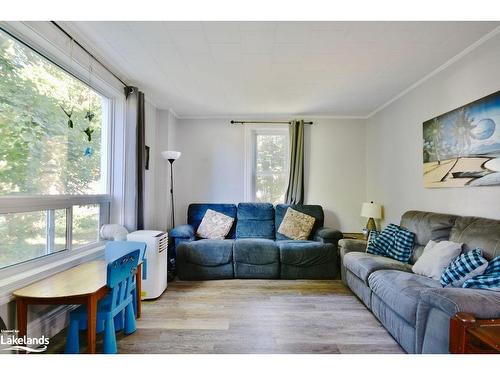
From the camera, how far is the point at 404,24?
191 cm

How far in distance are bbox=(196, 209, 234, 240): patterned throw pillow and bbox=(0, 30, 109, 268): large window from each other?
1.50 metres

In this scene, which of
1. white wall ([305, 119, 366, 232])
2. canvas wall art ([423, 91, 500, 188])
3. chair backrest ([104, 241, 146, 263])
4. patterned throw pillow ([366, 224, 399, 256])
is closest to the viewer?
canvas wall art ([423, 91, 500, 188])

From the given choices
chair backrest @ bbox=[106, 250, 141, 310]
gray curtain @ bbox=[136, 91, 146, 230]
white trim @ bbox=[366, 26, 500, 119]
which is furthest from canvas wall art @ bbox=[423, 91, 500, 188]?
gray curtain @ bbox=[136, 91, 146, 230]

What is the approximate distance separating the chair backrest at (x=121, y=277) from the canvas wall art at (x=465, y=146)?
2.88 m

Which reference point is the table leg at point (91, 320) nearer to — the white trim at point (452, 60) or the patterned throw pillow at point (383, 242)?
the patterned throw pillow at point (383, 242)

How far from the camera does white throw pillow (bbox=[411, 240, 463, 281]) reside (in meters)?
2.09

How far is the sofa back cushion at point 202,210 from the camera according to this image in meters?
4.07

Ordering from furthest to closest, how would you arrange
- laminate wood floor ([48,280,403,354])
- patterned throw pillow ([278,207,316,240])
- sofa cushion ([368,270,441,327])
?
patterned throw pillow ([278,207,316,240]) → laminate wood floor ([48,280,403,354]) → sofa cushion ([368,270,441,327])

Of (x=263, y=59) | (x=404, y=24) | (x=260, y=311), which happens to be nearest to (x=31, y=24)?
(x=263, y=59)

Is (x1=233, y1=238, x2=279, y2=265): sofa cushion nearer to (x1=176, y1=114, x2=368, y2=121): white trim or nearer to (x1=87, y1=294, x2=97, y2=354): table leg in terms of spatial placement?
(x1=87, y1=294, x2=97, y2=354): table leg

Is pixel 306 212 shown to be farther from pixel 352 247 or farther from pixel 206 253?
pixel 206 253

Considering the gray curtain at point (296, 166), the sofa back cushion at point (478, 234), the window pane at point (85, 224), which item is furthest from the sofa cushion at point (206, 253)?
the sofa back cushion at point (478, 234)
